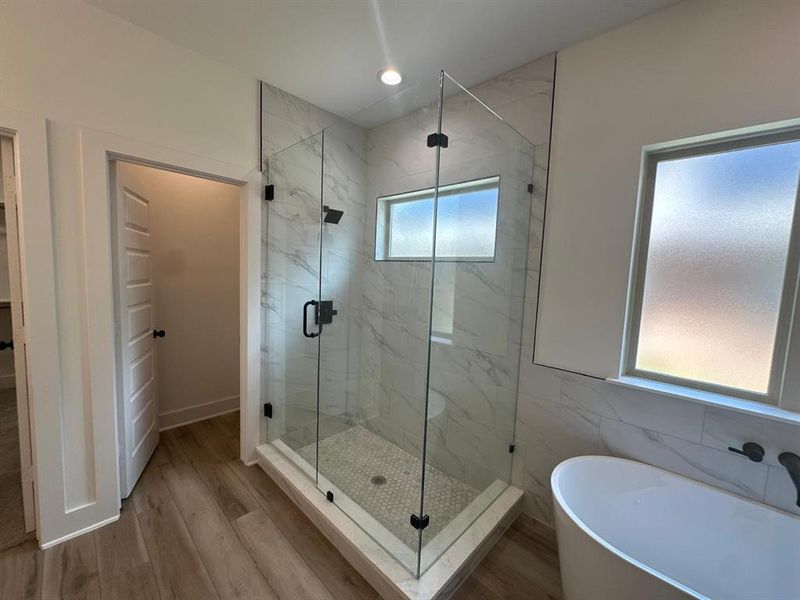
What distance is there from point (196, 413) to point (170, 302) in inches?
41.7

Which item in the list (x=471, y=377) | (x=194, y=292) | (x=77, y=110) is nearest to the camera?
(x=77, y=110)

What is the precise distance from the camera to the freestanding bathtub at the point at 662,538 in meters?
1.15

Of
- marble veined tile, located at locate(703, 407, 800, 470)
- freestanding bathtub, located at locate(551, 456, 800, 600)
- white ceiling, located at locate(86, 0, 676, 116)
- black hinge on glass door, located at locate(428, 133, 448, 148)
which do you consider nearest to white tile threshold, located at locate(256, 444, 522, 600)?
freestanding bathtub, located at locate(551, 456, 800, 600)

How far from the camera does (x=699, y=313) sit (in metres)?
1.53

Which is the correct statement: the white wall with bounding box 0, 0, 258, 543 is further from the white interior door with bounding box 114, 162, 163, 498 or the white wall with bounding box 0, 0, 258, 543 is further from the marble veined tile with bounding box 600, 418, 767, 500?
the marble veined tile with bounding box 600, 418, 767, 500

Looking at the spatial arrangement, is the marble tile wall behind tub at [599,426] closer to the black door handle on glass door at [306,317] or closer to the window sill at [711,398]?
the window sill at [711,398]

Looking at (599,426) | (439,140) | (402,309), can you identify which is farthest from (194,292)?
(599,426)

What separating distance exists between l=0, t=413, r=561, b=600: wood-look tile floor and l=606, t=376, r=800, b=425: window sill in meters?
1.03

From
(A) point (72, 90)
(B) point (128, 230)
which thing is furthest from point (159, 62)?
(B) point (128, 230)

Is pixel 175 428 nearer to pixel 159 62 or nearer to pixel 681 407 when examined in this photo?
pixel 159 62

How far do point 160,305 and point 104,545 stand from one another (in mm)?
1715

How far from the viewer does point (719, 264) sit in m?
1.47

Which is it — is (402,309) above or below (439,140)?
below

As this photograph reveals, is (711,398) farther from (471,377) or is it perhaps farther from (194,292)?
(194,292)
